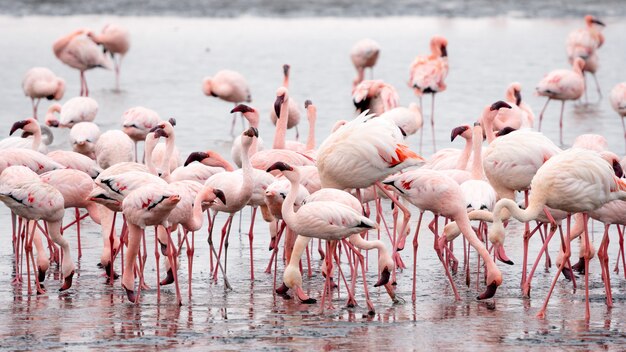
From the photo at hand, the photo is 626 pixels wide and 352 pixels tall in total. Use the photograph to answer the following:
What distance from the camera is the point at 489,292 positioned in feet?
24.3

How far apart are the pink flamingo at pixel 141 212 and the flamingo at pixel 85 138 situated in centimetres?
354

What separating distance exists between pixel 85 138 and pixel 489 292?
4.92 metres

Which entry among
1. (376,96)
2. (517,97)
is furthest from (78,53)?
(517,97)

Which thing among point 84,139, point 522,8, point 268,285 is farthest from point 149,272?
point 522,8

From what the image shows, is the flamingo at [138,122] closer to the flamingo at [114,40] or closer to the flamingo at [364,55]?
the flamingo at [364,55]

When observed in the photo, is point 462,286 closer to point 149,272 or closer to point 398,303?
point 398,303

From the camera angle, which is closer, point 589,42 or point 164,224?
point 164,224

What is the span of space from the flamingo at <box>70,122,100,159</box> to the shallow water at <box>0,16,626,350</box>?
127 centimetres

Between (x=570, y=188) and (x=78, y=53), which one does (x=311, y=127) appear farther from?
(x=78, y=53)

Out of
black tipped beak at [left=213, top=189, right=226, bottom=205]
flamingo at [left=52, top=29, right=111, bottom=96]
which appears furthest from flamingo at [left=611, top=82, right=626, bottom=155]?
flamingo at [left=52, top=29, right=111, bottom=96]

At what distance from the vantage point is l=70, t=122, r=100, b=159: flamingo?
1091cm

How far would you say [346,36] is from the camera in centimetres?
2541

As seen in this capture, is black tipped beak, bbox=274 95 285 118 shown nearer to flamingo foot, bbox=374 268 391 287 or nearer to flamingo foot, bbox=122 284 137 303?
flamingo foot, bbox=122 284 137 303

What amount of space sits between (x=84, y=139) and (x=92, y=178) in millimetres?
1913
